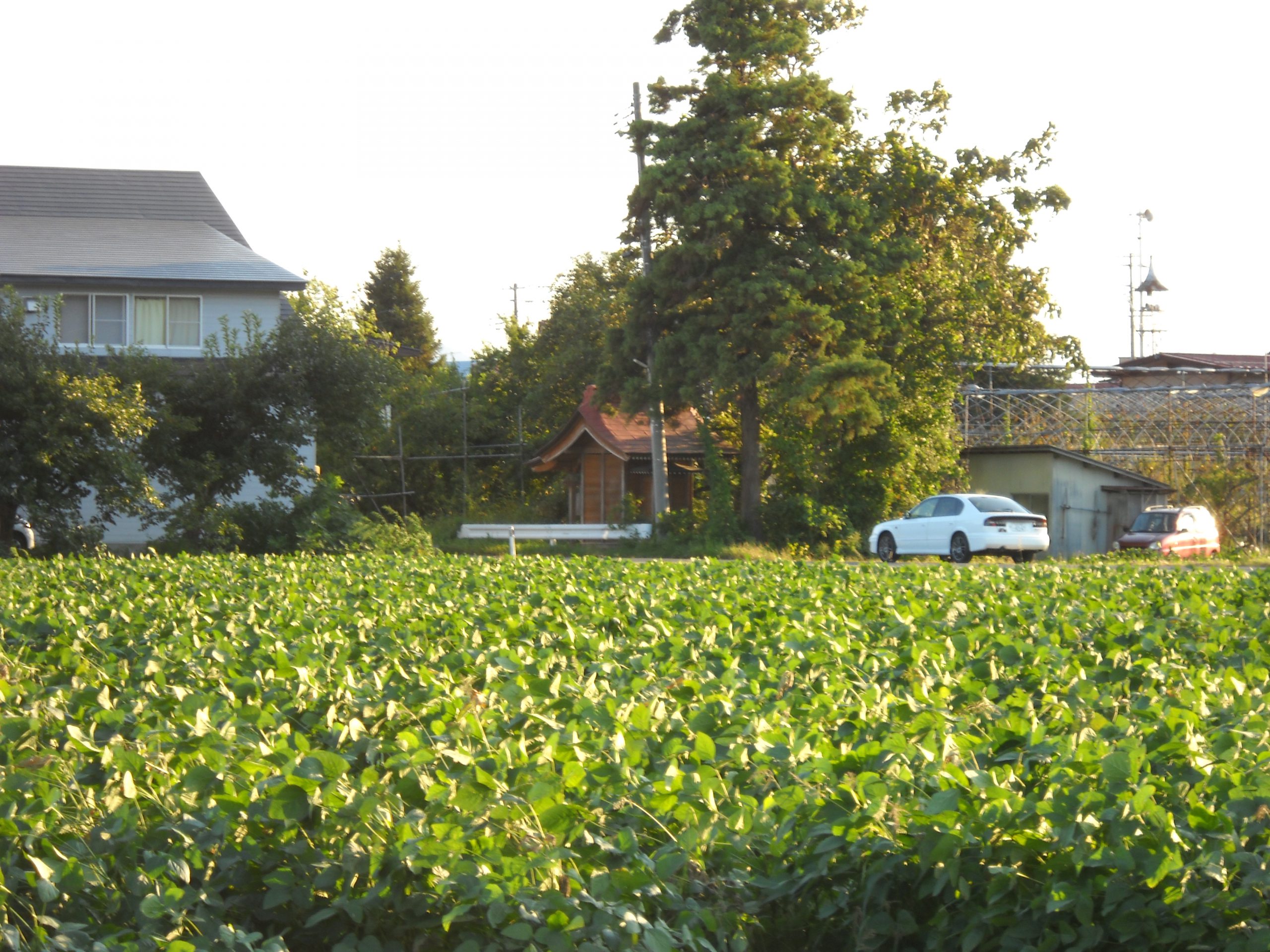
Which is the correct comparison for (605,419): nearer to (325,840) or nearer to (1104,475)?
(1104,475)

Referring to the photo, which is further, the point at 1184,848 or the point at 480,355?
the point at 480,355

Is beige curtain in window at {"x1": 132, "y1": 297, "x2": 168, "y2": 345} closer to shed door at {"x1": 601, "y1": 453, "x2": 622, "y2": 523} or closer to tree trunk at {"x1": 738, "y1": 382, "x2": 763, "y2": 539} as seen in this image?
shed door at {"x1": 601, "y1": 453, "x2": 622, "y2": 523}

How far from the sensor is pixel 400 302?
3027 inches

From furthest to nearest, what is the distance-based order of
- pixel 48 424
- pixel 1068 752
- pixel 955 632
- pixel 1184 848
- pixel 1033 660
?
1. pixel 48 424
2. pixel 955 632
3. pixel 1033 660
4. pixel 1068 752
5. pixel 1184 848

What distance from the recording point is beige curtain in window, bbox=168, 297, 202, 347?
34.3 metres

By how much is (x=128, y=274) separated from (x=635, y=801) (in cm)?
3373

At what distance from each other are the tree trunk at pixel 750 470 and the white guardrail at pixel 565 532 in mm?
2509

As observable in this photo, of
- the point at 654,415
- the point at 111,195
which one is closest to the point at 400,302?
the point at 111,195

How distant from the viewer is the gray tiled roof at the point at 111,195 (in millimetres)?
38625

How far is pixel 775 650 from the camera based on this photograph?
6.05m

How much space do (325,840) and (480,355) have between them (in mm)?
54910

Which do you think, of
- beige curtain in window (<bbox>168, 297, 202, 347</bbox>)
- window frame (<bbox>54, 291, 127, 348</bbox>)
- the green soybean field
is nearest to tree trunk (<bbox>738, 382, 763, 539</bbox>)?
beige curtain in window (<bbox>168, 297, 202, 347</bbox>)

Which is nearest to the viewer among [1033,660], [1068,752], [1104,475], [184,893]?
[184,893]

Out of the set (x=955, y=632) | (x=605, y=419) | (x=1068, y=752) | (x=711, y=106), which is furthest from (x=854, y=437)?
(x=1068, y=752)
